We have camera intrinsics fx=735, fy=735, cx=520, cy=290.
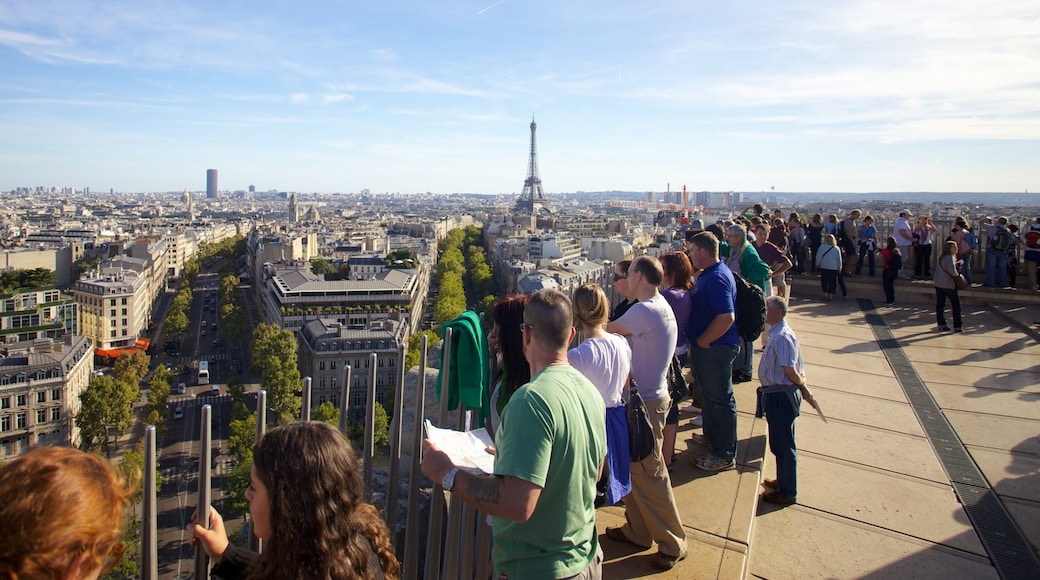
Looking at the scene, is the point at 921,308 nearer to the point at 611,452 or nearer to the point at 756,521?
the point at 756,521

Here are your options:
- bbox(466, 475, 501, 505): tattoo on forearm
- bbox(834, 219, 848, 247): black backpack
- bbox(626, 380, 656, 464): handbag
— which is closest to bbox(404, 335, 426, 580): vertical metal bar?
bbox(466, 475, 501, 505): tattoo on forearm

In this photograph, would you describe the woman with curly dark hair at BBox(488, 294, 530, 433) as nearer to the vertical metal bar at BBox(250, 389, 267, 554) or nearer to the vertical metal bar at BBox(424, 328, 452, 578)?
the vertical metal bar at BBox(424, 328, 452, 578)

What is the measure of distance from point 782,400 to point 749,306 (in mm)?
822

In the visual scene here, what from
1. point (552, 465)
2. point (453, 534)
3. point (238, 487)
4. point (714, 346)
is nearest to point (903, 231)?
point (714, 346)

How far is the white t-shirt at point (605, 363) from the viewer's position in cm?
273

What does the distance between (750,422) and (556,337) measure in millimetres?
3293

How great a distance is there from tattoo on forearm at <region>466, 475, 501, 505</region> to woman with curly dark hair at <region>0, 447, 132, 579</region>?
0.87 metres

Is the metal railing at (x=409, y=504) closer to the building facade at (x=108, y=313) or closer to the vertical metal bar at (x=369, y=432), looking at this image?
the vertical metal bar at (x=369, y=432)

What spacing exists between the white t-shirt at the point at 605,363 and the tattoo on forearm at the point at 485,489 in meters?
0.89

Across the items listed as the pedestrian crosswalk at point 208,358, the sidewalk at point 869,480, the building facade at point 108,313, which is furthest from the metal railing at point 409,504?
the building facade at point 108,313

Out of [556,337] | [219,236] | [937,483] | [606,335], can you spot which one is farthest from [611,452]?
[219,236]

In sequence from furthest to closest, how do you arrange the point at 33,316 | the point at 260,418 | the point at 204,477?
the point at 33,316, the point at 260,418, the point at 204,477

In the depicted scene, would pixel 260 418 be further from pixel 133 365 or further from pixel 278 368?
pixel 133 365

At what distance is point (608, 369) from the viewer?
2752 millimetres
